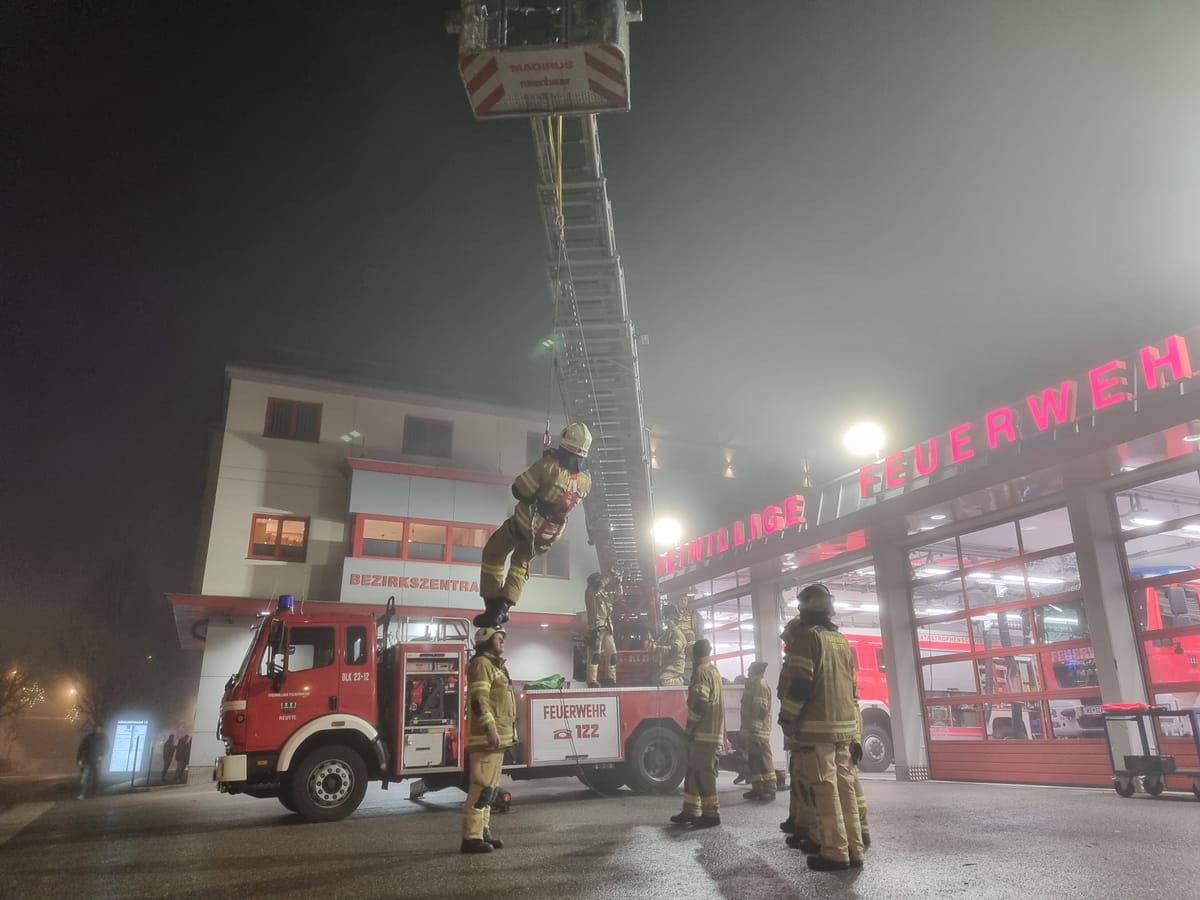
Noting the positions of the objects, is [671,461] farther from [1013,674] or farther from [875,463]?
[1013,674]

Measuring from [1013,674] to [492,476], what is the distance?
14.8 metres

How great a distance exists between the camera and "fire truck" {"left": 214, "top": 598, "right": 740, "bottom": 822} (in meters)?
9.16

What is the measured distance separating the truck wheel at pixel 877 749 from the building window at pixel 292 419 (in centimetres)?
1667

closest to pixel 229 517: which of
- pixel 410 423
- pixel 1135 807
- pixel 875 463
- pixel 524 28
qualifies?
pixel 410 423

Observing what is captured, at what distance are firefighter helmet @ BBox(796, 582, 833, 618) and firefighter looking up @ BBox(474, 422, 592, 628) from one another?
2108 millimetres

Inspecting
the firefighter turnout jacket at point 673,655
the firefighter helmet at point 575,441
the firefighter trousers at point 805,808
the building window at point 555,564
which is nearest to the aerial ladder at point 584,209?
the firefighter turnout jacket at point 673,655

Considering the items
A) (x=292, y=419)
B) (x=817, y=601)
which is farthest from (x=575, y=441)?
(x=292, y=419)

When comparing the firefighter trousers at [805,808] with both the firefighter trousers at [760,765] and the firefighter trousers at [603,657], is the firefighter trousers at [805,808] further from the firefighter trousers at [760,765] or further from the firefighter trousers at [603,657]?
the firefighter trousers at [603,657]

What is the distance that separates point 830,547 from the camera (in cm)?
1468

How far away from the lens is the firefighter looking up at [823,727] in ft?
17.6

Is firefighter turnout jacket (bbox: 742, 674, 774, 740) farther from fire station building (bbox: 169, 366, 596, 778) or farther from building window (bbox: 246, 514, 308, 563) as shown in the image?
building window (bbox: 246, 514, 308, 563)

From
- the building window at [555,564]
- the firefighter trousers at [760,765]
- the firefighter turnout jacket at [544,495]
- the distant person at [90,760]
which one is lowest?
the distant person at [90,760]

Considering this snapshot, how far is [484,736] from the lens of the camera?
21.7 feet

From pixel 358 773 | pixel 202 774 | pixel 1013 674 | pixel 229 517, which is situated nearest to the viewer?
pixel 358 773
